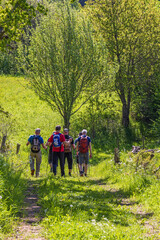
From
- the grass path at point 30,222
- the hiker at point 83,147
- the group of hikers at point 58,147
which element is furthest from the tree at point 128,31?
the grass path at point 30,222

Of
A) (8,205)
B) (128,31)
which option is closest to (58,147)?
(8,205)

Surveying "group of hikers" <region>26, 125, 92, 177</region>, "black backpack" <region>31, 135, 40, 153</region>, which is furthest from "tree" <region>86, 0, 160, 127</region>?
"black backpack" <region>31, 135, 40, 153</region>

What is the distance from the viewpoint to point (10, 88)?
44.0 metres

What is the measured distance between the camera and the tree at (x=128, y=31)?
24.5 m

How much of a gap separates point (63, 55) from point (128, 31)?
6849mm

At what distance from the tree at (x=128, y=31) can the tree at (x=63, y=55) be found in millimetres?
4174

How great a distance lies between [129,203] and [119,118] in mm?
20378

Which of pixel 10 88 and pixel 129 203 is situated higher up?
pixel 10 88

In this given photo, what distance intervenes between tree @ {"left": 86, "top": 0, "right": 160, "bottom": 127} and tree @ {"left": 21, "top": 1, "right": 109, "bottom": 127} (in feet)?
13.7

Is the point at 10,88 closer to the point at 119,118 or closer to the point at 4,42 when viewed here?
the point at 119,118

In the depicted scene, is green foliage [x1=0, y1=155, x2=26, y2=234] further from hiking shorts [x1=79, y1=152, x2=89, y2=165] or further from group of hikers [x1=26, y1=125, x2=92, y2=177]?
hiking shorts [x1=79, y1=152, x2=89, y2=165]

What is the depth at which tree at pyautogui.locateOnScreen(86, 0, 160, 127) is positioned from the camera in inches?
966

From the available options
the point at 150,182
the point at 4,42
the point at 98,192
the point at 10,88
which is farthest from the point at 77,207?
the point at 10,88

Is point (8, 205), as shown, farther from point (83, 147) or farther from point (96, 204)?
point (83, 147)
